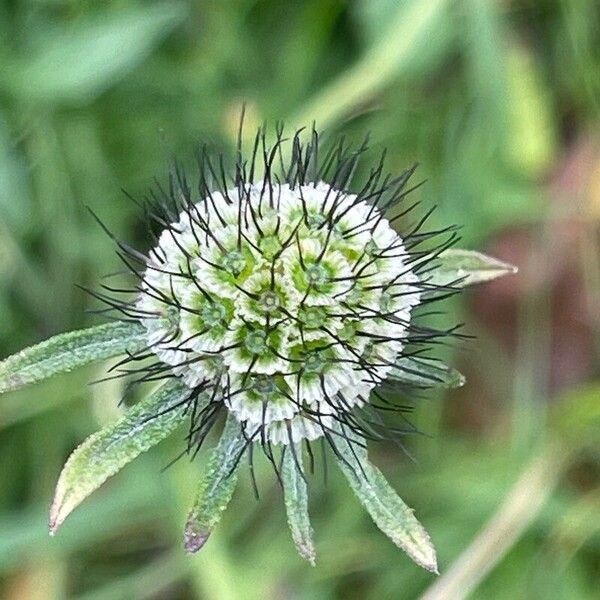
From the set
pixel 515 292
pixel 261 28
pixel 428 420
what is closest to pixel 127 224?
pixel 261 28

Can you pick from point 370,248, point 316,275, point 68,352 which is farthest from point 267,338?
point 68,352

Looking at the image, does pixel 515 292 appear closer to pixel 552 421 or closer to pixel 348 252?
pixel 552 421

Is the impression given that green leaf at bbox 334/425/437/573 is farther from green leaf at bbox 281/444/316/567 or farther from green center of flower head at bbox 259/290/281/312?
green center of flower head at bbox 259/290/281/312

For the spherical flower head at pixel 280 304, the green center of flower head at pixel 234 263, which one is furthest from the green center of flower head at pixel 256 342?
the green center of flower head at pixel 234 263

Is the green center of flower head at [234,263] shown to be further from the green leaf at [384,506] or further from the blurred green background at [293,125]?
the blurred green background at [293,125]

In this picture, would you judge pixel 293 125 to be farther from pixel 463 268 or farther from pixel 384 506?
pixel 384 506

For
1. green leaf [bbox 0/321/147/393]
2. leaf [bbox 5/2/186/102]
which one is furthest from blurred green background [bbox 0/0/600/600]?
green leaf [bbox 0/321/147/393]
